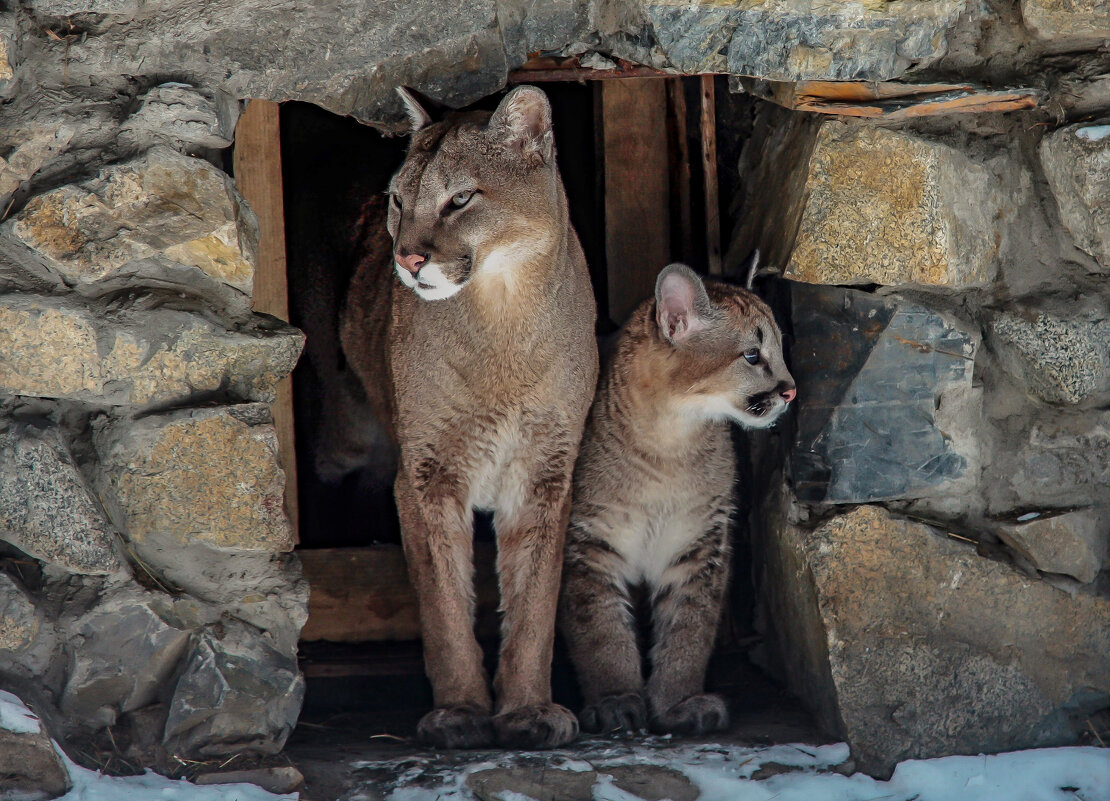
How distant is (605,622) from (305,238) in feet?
8.30

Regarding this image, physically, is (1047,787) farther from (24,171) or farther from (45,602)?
(24,171)

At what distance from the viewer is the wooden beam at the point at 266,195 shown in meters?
4.44

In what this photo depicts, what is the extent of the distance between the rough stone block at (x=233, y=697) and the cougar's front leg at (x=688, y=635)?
1455 mm

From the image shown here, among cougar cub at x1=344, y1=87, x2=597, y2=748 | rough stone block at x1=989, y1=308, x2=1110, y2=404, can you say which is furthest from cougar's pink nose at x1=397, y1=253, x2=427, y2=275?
rough stone block at x1=989, y1=308, x2=1110, y2=404

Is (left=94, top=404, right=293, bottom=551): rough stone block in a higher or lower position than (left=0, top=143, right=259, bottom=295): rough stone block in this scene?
lower

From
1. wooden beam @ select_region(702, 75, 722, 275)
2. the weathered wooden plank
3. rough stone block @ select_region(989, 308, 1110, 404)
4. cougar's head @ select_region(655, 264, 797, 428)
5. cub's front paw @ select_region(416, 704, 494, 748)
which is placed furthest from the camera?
the weathered wooden plank

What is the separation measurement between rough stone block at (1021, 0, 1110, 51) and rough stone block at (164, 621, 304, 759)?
3.19 metres

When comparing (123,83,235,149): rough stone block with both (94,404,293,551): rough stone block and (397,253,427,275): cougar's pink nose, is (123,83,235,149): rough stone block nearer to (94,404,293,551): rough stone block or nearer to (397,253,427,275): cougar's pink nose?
(397,253,427,275): cougar's pink nose

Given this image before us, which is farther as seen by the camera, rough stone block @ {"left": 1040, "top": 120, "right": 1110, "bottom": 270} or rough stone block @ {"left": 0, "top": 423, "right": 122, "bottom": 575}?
rough stone block @ {"left": 1040, "top": 120, "right": 1110, "bottom": 270}

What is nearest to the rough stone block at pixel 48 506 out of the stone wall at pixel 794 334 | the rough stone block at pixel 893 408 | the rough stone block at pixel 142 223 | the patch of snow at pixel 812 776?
the stone wall at pixel 794 334

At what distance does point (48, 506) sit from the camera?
3.36 metres

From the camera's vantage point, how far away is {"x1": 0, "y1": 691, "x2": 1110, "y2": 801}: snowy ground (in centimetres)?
364

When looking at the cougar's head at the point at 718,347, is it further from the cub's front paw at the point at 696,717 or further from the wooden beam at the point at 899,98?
the cub's front paw at the point at 696,717

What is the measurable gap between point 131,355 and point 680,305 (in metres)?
2.08
